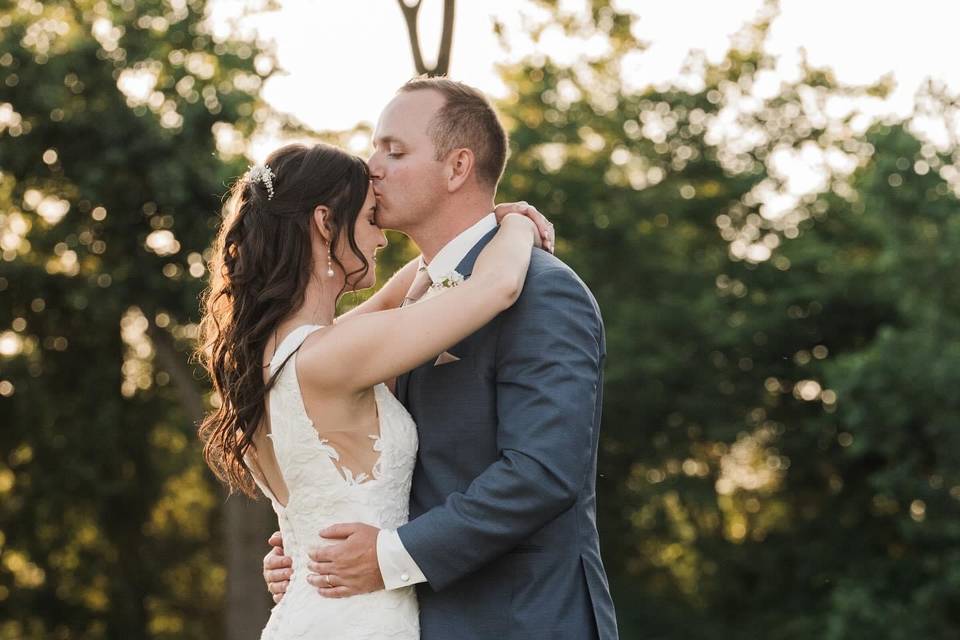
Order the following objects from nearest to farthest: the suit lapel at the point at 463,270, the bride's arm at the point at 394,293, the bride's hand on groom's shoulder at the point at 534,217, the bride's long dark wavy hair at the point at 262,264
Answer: the bride's long dark wavy hair at the point at 262,264 → the suit lapel at the point at 463,270 → the bride's hand on groom's shoulder at the point at 534,217 → the bride's arm at the point at 394,293

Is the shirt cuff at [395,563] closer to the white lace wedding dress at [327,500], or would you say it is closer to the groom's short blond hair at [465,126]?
the white lace wedding dress at [327,500]

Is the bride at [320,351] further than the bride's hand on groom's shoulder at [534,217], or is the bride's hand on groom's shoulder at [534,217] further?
the bride's hand on groom's shoulder at [534,217]

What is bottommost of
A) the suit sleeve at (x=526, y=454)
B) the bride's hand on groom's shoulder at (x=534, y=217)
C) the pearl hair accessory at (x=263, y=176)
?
the suit sleeve at (x=526, y=454)

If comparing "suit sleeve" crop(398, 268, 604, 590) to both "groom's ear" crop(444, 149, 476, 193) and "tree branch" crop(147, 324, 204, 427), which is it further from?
"tree branch" crop(147, 324, 204, 427)

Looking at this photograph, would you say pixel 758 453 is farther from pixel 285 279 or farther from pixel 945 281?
pixel 285 279

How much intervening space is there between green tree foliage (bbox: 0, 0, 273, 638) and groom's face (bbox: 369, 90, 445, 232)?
323 inches

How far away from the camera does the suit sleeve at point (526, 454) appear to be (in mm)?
3078

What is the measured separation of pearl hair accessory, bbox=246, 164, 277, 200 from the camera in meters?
3.47

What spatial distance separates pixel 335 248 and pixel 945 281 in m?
11.1

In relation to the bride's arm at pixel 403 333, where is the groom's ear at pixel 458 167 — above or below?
above

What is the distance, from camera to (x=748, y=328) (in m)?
15.9

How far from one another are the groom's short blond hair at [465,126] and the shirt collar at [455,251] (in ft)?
0.46

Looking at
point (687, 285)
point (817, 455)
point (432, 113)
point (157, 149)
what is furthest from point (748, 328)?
point (432, 113)

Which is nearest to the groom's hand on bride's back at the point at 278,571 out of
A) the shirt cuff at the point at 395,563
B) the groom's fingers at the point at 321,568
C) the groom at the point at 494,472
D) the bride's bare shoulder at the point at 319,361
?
the groom at the point at 494,472
